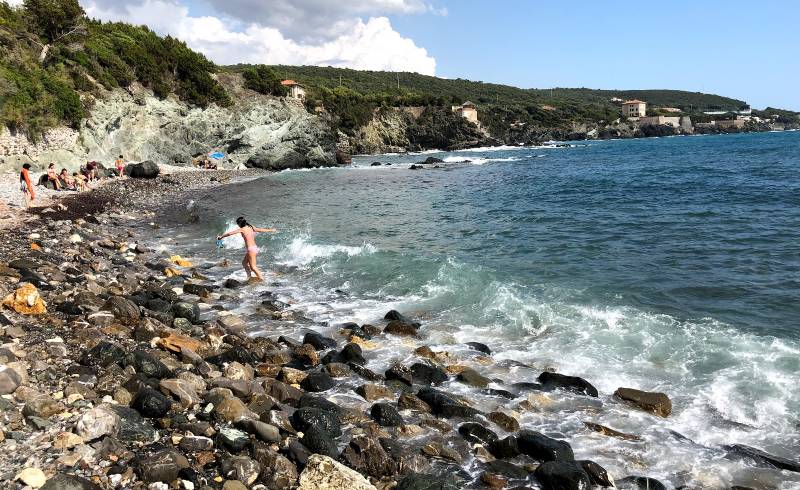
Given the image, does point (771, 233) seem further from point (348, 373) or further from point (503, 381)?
point (348, 373)

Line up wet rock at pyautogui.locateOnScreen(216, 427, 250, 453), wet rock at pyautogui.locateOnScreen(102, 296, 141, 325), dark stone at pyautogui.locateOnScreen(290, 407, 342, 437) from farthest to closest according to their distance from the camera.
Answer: wet rock at pyautogui.locateOnScreen(102, 296, 141, 325)
dark stone at pyautogui.locateOnScreen(290, 407, 342, 437)
wet rock at pyautogui.locateOnScreen(216, 427, 250, 453)

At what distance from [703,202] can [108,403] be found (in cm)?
3040

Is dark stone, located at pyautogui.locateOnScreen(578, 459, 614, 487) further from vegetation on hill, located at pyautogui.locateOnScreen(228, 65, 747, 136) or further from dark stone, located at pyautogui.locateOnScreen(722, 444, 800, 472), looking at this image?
vegetation on hill, located at pyautogui.locateOnScreen(228, 65, 747, 136)

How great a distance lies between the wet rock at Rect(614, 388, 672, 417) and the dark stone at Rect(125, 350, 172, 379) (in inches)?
298

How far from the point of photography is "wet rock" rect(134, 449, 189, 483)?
5.28 meters

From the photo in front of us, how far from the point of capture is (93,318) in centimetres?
989

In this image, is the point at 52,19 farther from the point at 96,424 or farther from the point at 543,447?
the point at 543,447

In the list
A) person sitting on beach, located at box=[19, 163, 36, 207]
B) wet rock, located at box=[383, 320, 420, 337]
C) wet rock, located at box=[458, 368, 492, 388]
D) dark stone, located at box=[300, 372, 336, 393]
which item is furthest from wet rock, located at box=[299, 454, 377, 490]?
person sitting on beach, located at box=[19, 163, 36, 207]

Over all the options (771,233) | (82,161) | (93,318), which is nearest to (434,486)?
(93,318)

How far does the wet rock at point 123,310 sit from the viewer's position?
10.5m

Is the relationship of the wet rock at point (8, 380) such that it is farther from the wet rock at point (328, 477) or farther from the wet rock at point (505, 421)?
the wet rock at point (505, 421)

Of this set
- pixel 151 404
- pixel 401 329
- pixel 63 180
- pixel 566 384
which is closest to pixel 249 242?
pixel 401 329

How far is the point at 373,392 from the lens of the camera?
883 centimetres

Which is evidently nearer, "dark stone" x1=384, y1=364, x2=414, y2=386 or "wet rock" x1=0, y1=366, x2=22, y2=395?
"wet rock" x1=0, y1=366, x2=22, y2=395
